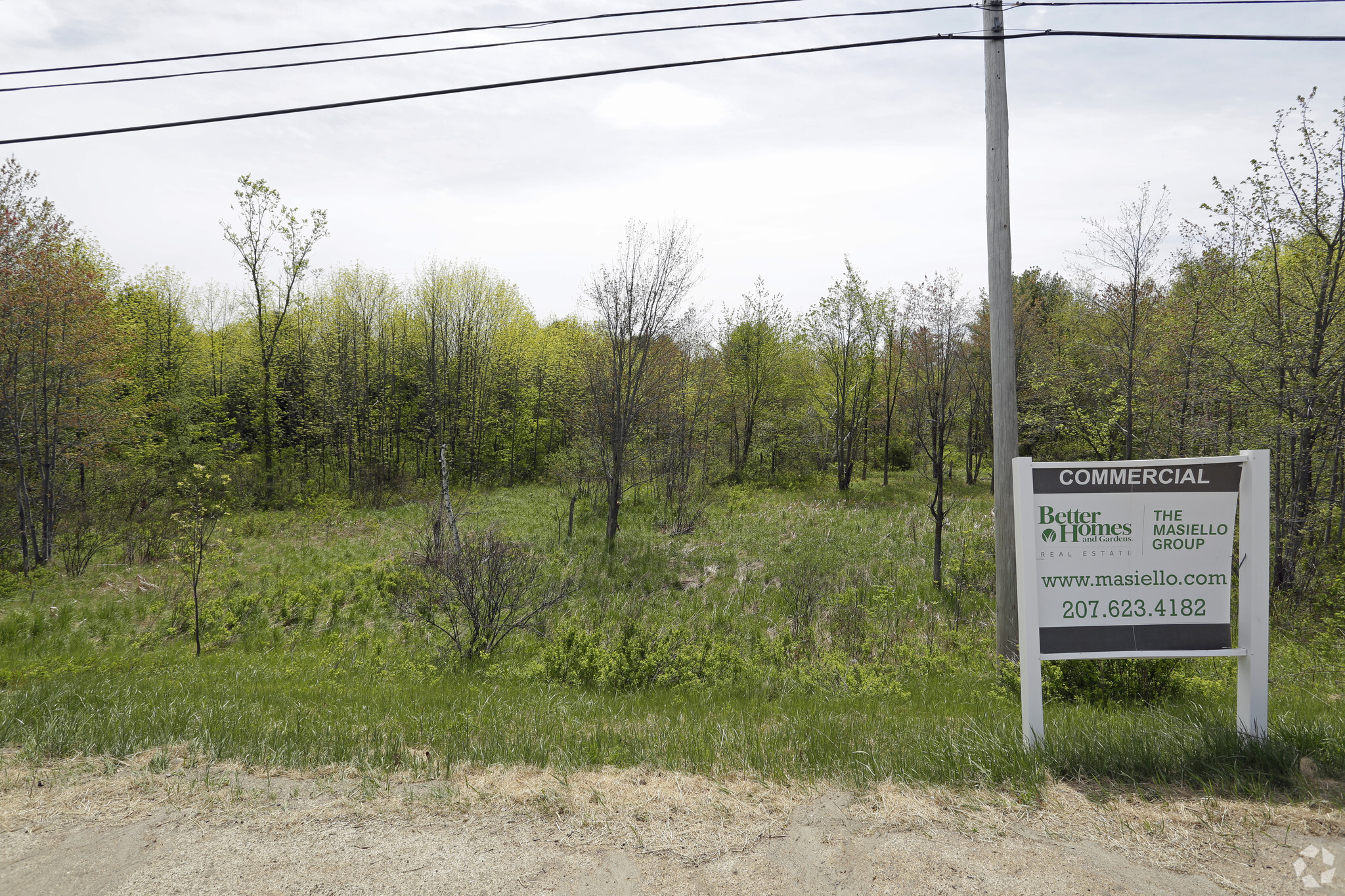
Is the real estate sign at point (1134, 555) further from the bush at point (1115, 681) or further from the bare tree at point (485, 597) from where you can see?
the bare tree at point (485, 597)

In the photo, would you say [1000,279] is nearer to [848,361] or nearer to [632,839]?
[632,839]

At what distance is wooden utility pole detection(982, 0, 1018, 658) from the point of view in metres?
6.93

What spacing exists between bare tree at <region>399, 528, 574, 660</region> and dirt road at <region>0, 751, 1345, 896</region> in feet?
19.0

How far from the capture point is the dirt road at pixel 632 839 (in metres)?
3.05

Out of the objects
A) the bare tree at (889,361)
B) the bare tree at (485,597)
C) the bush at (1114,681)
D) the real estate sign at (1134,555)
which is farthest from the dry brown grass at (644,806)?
the bare tree at (889,361)

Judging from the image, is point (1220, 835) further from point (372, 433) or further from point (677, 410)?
point (372, 433)

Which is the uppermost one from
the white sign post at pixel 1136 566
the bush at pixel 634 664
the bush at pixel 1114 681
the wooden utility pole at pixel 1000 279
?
the wooden utility pole at pixel 1000 279

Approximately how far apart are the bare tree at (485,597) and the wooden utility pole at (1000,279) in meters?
6.98

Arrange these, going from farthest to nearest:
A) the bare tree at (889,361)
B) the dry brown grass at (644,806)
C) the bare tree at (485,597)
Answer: the bare tree at (889,361), the bare tree at (485,597), the dry brown grass at (644,806)

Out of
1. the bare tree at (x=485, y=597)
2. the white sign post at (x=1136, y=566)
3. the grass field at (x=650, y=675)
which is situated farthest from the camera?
the bare tree at (x=485, y=597)

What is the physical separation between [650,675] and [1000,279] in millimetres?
6728

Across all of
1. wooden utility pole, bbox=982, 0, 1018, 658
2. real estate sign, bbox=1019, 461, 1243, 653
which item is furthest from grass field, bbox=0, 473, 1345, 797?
wooden utility pole, bbox=982, 0, 1018, 658

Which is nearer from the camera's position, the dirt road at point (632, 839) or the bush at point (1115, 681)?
the dirt road at point (632, 839)

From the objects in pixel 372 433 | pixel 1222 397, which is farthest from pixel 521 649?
pixel 372 433
